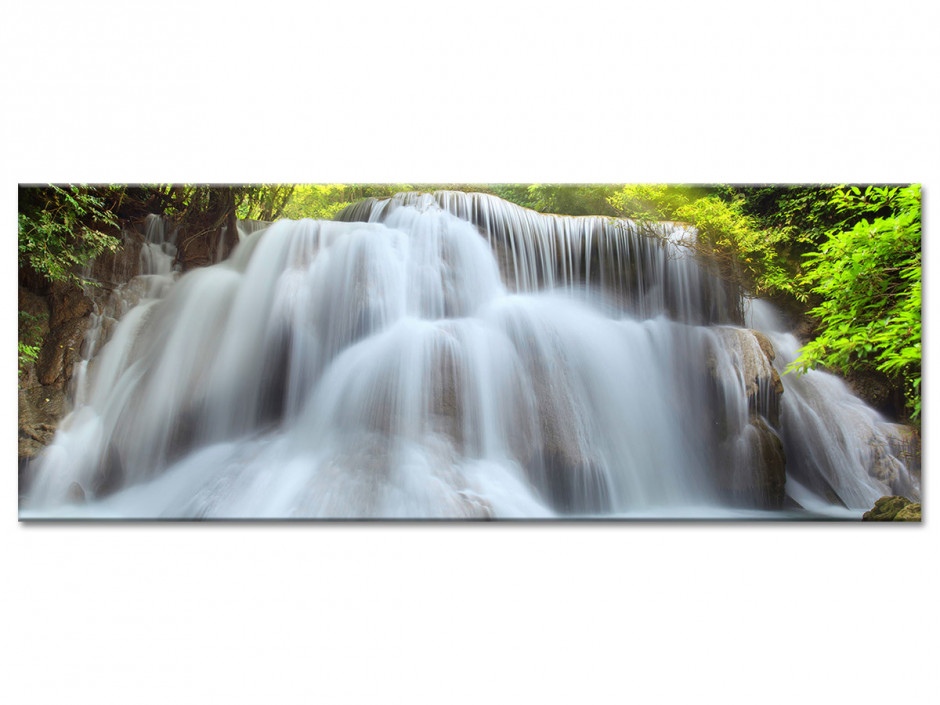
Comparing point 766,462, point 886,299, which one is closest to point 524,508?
point 766,462

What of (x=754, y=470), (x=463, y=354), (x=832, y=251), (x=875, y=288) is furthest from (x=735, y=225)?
(x=463, y=354)

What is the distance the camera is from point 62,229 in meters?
2.08

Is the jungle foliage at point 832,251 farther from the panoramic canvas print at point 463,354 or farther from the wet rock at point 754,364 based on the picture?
the wet rock at point 754,364

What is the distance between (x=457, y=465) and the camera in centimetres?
203

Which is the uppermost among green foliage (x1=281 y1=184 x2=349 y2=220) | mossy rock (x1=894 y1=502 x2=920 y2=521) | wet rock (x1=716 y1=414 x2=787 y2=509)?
green foliage (x1=281 y1=184 x2=349 y2=220)

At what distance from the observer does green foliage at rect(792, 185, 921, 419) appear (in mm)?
1905

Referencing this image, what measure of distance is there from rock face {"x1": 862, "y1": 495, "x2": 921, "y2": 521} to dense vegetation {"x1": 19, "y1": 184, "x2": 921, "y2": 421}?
415mm

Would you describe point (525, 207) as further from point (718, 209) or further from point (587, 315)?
point (718, 209)

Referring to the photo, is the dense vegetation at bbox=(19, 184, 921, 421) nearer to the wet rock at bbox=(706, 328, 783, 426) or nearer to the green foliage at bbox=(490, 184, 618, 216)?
the green foliage at bbox=(490, 184, 618, 216)

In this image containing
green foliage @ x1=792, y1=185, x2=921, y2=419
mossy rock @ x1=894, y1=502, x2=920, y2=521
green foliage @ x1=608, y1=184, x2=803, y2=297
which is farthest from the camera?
green foliage @ x1=608, y1=184, x2=803, y2=297

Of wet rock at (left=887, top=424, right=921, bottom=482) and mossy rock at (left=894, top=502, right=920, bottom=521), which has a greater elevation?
wet rock at (left=887, top=424, right=921, bottom=482)

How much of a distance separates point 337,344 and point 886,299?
2628 mm

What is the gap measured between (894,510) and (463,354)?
2178 millimetres

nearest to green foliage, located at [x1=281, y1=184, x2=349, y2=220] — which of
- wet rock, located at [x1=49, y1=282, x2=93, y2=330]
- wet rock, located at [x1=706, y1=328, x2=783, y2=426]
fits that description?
wet rock, located at [x1=49, y1=282, x2=93, y2=330]
